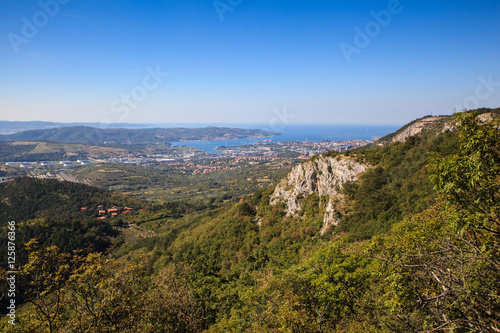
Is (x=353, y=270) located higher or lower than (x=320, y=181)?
lower

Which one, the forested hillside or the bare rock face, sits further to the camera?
the bare rock face

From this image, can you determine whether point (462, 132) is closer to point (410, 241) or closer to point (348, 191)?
point (410, 241)

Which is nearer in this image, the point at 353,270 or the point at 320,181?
the point at 353,270

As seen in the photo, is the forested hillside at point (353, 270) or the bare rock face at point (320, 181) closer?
the forested hillside at point (353, 270)

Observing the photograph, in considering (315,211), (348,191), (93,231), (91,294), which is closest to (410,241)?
(91,294)
